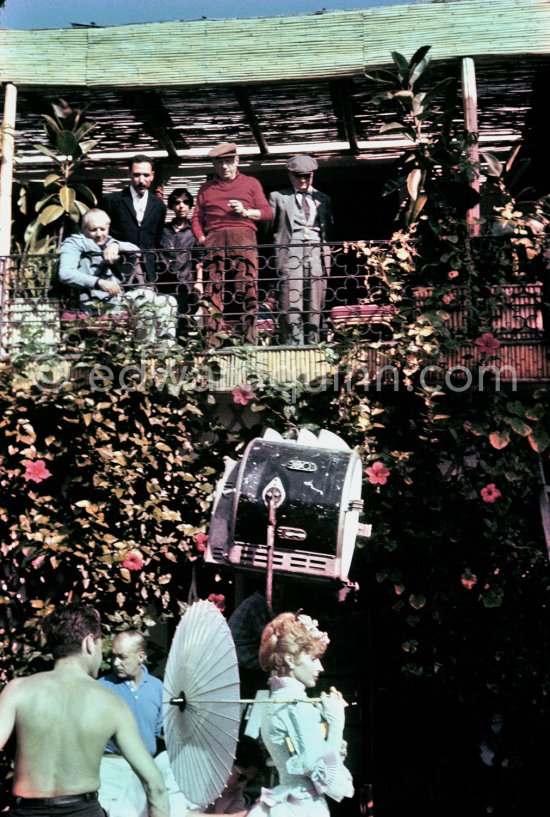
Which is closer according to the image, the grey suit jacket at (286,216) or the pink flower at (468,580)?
the pink flower at (468,580)

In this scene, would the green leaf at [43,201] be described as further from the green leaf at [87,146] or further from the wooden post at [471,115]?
the wooden post at [471,115]

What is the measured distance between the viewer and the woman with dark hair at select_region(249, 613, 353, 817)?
734 cm

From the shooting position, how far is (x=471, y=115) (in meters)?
10.1

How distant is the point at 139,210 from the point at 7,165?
0.99 m

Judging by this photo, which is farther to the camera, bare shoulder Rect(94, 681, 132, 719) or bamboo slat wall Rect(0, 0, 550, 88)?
bamboo slat wall Rect(0, 0, 550, 88)

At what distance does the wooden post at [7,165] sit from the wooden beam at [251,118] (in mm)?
1619

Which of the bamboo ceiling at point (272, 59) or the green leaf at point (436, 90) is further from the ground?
the bamboo ceiling at point (272, 59)

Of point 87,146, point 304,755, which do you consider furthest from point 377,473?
point 87,146

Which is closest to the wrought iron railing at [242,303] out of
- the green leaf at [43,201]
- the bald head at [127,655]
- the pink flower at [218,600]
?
the green leaf at [43,201]

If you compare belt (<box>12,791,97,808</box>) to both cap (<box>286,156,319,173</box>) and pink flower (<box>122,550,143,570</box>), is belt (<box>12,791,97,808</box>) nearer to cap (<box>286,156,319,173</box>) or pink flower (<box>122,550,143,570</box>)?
Answer: pink flower (<box>122,550,143,570</box>)

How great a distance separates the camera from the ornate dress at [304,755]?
24.1 ft

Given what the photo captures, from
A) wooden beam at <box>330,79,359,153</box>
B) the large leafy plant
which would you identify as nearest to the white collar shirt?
the large leafy plant

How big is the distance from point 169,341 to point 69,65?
2.45m

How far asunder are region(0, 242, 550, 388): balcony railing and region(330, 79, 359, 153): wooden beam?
1.35 m
